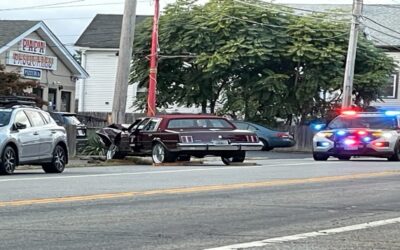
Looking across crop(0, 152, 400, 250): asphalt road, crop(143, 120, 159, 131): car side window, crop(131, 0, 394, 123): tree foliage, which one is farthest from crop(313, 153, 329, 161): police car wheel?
crop(131, 0, 394, 123): tree foliage

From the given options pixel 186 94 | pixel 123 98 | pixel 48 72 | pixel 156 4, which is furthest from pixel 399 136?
pixel 48 72

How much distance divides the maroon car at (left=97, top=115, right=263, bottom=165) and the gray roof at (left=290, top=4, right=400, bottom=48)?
95.5ft

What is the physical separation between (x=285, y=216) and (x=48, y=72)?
1272 inches

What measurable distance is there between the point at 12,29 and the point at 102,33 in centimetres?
1614

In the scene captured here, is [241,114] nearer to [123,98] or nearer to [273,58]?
[273,58]

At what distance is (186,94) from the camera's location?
42844 mm

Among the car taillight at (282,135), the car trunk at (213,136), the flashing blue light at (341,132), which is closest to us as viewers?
the car trunk at (213,136)

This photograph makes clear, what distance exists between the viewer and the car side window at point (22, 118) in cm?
1891

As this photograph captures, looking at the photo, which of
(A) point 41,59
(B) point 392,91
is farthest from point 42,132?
(B) point 392,91

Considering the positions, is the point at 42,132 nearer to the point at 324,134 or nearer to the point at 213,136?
the point at 213,136

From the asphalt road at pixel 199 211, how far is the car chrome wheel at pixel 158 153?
5018 mm

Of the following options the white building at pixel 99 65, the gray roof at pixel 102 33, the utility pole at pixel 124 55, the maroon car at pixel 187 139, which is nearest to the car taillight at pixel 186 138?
the maroon car at pixel 187 139

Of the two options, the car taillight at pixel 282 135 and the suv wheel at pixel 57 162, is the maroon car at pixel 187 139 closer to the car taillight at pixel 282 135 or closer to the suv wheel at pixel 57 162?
the suv wheel at pixel 57 162

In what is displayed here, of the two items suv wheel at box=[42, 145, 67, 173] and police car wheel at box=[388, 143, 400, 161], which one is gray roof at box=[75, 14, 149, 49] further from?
suv wheel at box=[42, 145, 67, 173]
